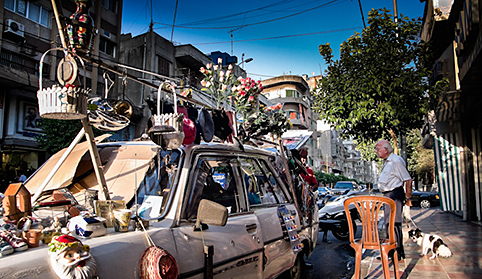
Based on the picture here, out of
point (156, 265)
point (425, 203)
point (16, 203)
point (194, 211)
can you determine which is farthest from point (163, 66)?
point (156, 265)

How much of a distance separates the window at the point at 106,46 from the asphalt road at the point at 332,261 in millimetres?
20771

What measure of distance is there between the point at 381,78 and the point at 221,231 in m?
6.20

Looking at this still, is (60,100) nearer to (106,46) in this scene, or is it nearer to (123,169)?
(123,169)

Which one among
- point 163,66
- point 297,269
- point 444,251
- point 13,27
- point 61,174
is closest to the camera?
point 61,174

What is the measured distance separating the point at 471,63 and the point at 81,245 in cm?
738

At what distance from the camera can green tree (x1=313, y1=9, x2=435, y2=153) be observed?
720 cm

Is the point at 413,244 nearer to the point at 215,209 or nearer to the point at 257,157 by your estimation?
the point at 257,157

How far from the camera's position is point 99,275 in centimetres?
163

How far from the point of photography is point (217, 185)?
11.4ft

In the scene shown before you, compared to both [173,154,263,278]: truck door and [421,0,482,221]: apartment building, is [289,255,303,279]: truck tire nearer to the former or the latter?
[173,154,263,278]: truck door

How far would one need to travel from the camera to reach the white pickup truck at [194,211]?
1814mm

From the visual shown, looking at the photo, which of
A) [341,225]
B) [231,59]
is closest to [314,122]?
[231,59]

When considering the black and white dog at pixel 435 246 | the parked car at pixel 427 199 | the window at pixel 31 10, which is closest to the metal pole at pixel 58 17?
the black and white dog at pixel 435 246

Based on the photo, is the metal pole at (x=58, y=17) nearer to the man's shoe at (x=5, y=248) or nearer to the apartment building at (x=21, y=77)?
the man's shoe at (x=5, y=248)
